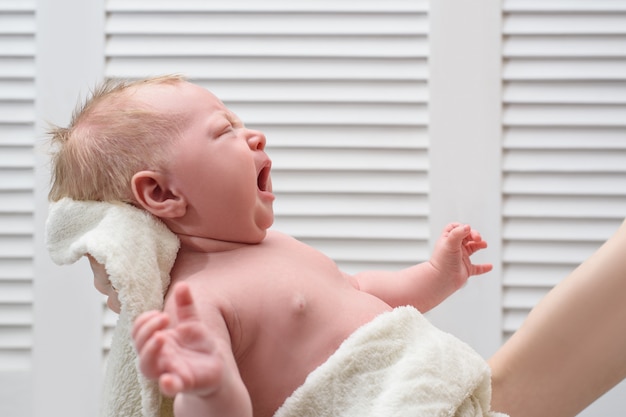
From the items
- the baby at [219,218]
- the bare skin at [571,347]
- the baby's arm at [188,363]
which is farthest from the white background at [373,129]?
the baby's arm at [188,363]

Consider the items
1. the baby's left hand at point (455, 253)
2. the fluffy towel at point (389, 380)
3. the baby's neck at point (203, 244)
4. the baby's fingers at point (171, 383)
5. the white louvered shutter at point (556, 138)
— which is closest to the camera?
the baby's fingers at point (171, 383)

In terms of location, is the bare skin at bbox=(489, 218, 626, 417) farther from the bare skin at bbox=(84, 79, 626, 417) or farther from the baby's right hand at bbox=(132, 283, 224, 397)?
the baby's right hand at bbox=(132, 283, 224, 397)

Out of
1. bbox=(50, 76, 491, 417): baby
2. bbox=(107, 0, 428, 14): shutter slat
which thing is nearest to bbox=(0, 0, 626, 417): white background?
bbox=(107, 0, 428, 14): shutter slat

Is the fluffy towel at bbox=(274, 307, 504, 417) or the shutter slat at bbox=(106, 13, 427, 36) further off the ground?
the shutter slat at bbox=(106, 13, 427, 36)

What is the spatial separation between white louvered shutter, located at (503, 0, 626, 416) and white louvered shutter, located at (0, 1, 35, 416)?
2.93 ft

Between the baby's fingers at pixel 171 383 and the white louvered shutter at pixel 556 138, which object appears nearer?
the baby's fingers at pixel 171 383

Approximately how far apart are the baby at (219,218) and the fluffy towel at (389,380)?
29 millimetres

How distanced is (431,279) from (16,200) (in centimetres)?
92

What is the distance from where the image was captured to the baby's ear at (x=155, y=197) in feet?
2.92

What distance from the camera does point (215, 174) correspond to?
2.94ft

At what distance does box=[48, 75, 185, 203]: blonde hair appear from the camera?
0.89 metres

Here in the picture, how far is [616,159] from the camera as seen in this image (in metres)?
1.56

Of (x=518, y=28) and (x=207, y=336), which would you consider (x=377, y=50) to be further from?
(x=207, y=336)

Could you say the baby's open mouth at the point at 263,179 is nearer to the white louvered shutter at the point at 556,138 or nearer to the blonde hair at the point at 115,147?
the blonde hair at the point at 115,147
